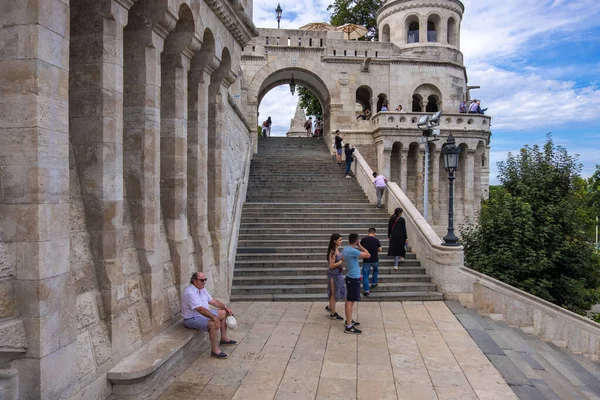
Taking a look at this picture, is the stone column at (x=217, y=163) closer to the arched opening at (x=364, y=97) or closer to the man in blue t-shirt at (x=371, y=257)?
the man in blue t-shirt at (x=371, y=257)

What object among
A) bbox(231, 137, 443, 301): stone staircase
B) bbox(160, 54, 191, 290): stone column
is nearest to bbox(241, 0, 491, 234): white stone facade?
bbox(231, 137, 443, 301): stone staircase

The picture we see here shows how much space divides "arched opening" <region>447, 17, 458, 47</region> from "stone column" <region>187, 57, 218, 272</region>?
2304 cm

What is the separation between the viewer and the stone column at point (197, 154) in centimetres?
789

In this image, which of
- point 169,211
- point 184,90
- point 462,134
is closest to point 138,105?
point 184,90

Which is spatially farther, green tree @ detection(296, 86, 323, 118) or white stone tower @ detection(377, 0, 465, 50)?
green tree @ detection(296, 86, 323, 118)

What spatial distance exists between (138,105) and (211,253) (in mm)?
3612

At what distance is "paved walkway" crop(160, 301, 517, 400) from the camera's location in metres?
5.38

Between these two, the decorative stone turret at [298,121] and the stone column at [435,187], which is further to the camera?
the decorative stone turret at [298,121]

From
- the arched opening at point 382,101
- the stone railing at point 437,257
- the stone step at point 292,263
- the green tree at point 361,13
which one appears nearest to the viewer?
the stone railing at point 437,257

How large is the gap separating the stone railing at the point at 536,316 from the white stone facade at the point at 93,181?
600 centimetres

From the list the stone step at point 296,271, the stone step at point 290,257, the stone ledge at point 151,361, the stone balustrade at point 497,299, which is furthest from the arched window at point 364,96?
the stone ledge at point 151,361

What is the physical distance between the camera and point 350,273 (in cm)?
774

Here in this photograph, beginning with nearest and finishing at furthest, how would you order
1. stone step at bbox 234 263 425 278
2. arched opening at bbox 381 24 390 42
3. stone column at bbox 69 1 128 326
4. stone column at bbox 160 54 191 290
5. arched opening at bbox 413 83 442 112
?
1. stone column at bbox 69 1 128 326
2. stone column at bbox 160 54 191 290
3. stone step at bbox 234 263 425 278
4. arched opening at bbox 413 83 442 112
5. arched opening at bbox 381 24 390 42

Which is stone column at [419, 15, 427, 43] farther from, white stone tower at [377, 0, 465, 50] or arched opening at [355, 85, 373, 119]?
arched opening at [355, 85, 373, 119]
